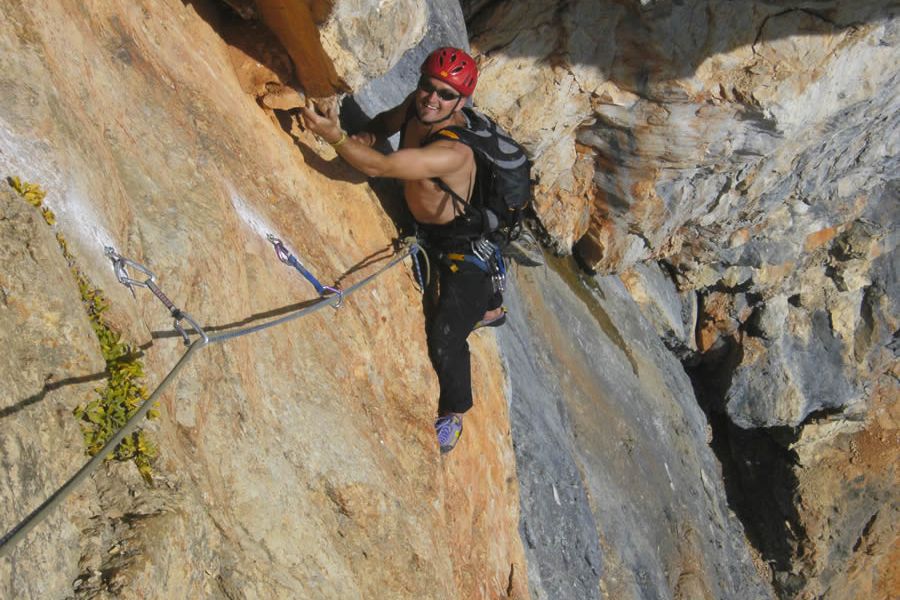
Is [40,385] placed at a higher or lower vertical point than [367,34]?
lower

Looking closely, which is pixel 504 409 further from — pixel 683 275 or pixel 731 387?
pixel 731 387

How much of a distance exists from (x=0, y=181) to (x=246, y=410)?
163 centimetres

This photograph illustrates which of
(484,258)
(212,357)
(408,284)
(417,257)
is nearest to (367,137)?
(417,257)

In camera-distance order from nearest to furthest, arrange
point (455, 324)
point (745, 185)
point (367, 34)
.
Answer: point (367, 34)
point (455, 324)
point (745, 185)

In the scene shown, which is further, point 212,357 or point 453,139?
point 453,139

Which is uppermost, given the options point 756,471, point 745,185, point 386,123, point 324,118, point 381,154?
point 745,185

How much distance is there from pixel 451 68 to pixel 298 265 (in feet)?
6.27

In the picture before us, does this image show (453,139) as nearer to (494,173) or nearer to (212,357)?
(494,173)

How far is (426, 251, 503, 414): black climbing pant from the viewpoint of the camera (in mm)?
6113

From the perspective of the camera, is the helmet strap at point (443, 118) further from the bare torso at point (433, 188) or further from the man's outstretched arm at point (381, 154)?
the man's outstretched arm at point (381, 154)

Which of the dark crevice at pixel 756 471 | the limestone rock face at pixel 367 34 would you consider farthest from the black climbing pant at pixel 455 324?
the dark crevice at pixel 756 471

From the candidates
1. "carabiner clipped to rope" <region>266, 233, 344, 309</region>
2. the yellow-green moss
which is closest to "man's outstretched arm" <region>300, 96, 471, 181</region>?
"carabiner clipped to rope" <region>266, 233, 344, 309</region>

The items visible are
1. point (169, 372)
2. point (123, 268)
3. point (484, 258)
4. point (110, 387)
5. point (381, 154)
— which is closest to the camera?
point (110, 387)

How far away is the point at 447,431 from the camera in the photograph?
5.97m
